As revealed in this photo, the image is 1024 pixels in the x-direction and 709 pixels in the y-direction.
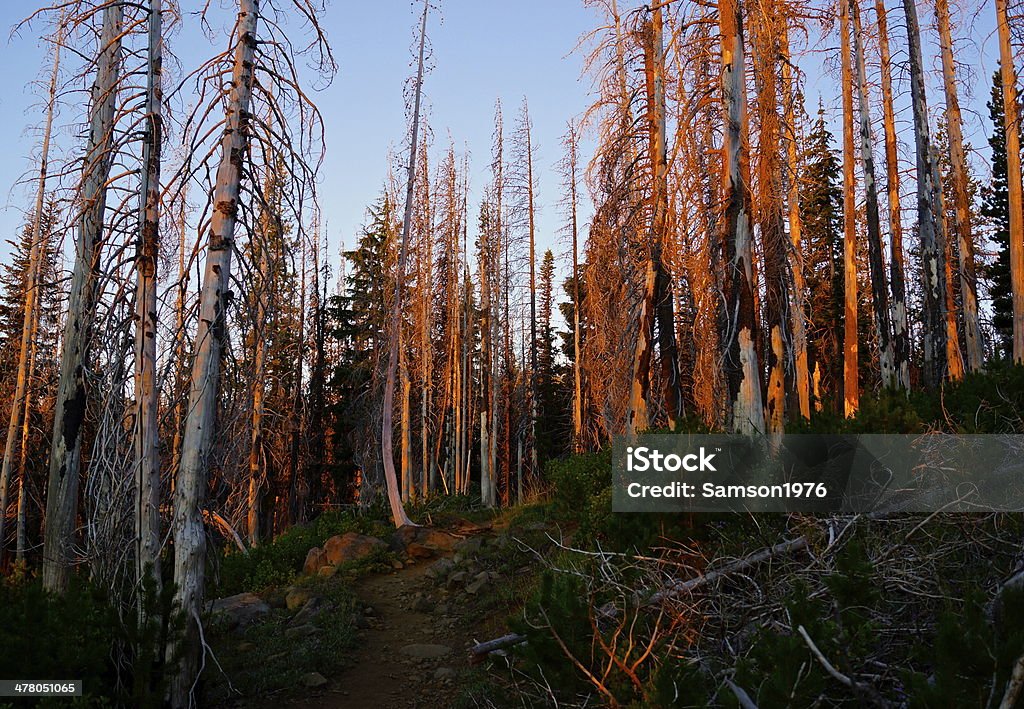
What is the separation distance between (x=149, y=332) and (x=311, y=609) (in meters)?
5.07

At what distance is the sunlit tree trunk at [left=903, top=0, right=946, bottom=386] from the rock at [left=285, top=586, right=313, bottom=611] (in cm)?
1195

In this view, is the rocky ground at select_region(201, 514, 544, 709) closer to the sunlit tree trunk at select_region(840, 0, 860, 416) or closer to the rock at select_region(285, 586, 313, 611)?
the rock at select_region(285, 586, 313, 611)

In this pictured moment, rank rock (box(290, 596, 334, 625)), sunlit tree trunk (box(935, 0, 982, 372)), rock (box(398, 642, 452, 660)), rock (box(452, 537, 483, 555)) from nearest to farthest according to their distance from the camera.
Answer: rock (box(398, 642, 452, 660)) → rock (box(290, 596, 334, 625)) → rock (box(452, 537, 483, 555)) → sunlit tree trunk (box(935, 0, 982, 372))

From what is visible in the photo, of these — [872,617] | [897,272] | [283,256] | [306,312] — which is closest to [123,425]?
[283,256]

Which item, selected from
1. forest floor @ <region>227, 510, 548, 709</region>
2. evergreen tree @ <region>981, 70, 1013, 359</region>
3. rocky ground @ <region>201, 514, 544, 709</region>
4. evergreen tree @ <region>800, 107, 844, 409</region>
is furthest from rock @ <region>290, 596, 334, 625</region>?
evergreen tree @ <region>981, 70, 1013, 359</region>

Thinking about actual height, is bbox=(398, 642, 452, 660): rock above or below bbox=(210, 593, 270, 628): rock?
below

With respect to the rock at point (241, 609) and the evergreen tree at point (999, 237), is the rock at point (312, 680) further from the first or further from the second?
the evergreen tree at point (999, 237)

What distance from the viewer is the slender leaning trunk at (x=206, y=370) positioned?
493 cm

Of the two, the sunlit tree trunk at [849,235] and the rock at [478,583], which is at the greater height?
the sunlit tree trunk at [849,235]

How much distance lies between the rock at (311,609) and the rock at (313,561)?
2.41 meters

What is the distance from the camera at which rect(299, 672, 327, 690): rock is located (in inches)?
252

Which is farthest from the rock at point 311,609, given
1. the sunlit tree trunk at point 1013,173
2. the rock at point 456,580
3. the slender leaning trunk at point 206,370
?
the sunlit tree trunk at point 1013,173

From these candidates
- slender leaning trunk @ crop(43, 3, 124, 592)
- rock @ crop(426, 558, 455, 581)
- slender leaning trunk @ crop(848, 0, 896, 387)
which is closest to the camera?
slender leaning trunk @ crop(43, 3, 124, 592)

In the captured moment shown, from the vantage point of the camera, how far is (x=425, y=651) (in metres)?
7.57
